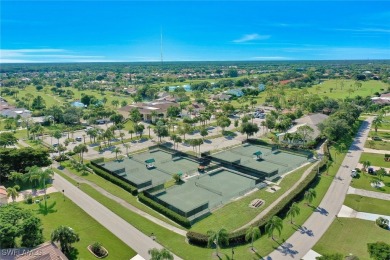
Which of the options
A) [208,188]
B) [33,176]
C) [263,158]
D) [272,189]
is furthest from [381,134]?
[33,176]

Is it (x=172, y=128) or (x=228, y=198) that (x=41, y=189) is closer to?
(x=228, y=198)

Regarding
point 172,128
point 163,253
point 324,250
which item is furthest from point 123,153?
point 324,250

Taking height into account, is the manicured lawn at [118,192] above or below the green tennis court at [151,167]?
below

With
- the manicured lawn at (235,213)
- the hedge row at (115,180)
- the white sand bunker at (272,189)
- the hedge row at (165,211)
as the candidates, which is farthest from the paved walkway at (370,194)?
the hedge row at (115,180)

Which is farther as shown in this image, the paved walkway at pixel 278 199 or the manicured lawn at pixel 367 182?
the manicured lawn at pixel 367 182

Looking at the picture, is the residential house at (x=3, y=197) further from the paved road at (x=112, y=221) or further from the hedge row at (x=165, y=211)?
the hedge row at (x=165, y=211)

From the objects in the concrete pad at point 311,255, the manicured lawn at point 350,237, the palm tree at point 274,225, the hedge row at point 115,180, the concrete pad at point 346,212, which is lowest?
the concrete pad at point 346,212

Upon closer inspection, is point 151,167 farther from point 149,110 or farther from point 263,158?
point 149,110
